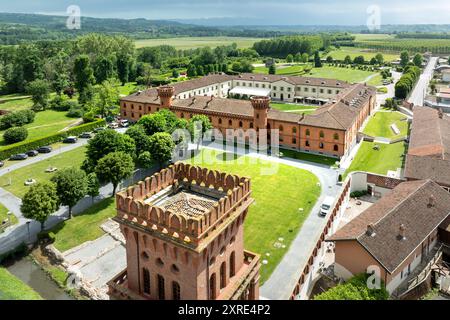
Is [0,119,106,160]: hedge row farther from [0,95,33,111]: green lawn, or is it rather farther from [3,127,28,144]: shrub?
[0,95,33,111]: green lawn

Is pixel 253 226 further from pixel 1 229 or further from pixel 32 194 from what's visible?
pixel 1 229

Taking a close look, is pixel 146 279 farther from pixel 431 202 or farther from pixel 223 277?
pixel 431 202

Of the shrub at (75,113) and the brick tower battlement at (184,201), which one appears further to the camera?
the shrub at (75,113)

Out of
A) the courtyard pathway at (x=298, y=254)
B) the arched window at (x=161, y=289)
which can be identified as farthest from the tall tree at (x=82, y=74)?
the arched window at (x=161, y=289)

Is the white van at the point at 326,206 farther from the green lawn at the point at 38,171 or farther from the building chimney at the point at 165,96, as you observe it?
the building chimney at the point at 165,96

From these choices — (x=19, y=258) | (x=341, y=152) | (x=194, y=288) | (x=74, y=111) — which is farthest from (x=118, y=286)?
(x=74, y=111)

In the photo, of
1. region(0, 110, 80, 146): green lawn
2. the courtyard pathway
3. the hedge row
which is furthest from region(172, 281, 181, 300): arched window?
region(0, 110, 80, 146): green lawn
